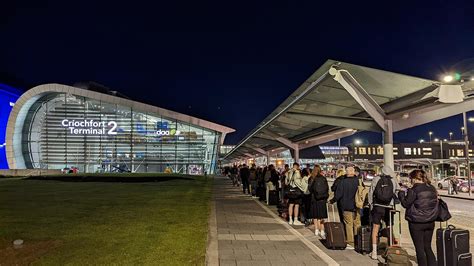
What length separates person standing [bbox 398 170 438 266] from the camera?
20.4 feet

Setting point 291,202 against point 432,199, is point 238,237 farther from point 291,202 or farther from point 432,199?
point 432,199

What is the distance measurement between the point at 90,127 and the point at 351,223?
5252 centimetres

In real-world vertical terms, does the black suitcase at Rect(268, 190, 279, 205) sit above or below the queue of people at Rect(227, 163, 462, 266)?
below

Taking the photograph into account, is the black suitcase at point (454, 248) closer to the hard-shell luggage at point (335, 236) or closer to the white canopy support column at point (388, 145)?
the hard-shell luggage at point (335, 236)

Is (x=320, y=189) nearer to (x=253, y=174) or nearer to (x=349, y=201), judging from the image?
(x=349, y=201)

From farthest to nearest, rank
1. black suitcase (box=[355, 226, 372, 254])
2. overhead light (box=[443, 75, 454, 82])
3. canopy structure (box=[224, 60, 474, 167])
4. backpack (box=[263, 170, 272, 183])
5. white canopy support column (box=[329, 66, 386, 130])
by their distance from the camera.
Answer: backpack (box=[263, 170, 272, 183])
white canopy support column (box=[329, 66, 386, 130])
canopy structure (box=[224, 60, 474, 167])
overhead light (box=[443, 75, 454, 82])
black suitcase (box=[355, 226, 372, 254])

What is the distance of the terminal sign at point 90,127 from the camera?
2218 inches

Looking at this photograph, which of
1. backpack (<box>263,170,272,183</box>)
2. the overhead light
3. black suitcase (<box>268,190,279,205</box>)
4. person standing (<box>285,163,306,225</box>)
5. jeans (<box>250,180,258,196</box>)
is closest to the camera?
the overhead light

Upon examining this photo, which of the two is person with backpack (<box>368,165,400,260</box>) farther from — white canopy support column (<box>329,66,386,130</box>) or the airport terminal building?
the airport terminal building

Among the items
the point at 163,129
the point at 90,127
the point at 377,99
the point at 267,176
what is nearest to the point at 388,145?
the point at 377,99

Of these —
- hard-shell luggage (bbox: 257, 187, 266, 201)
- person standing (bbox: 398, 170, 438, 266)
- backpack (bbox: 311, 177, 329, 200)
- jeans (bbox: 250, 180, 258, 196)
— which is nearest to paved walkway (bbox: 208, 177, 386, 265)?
backpack (bbox: 311, 177, 329, 200)

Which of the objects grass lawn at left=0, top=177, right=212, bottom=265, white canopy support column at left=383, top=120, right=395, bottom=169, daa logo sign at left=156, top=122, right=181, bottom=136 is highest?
daa logo sign at left=156, top=122, right=181, bottom=136

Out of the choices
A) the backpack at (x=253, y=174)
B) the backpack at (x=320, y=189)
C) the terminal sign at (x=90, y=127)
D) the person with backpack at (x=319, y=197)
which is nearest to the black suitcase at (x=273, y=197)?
the backpack at (x=253, y=174)

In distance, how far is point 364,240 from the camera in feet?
26.3
